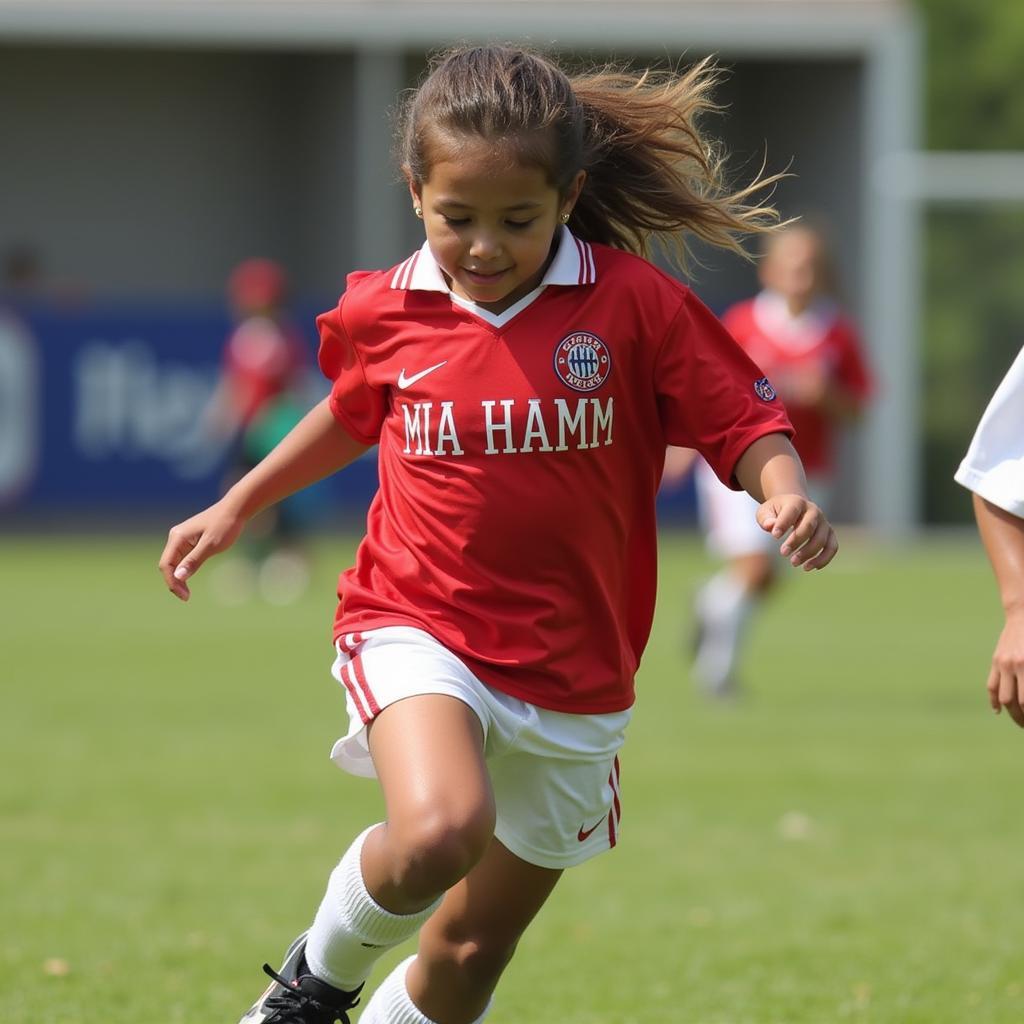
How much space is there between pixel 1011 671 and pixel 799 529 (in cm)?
51

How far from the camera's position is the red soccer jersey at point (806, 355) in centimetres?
1119

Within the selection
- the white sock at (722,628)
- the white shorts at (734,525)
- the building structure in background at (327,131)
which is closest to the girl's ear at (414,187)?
the white shorts at (734,525)

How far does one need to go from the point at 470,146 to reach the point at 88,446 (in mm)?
17198

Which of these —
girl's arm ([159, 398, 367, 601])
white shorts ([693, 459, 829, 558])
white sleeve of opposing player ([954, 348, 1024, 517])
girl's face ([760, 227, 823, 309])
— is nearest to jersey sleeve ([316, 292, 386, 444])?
girl's arm ([159, 398, 367, 601])

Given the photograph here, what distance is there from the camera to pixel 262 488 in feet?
14.5

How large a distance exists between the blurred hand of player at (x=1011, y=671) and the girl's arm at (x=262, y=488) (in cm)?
135

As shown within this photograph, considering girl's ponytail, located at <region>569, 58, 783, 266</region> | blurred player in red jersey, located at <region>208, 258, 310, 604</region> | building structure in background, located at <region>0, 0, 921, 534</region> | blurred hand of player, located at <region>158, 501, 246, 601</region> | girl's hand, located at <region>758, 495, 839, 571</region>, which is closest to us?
girl's hand, located at <region>758, 495, 839, 571</region>

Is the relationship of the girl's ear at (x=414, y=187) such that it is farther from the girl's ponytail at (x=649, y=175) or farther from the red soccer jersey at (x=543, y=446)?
the girl's ponytail at (x=649, y=175)

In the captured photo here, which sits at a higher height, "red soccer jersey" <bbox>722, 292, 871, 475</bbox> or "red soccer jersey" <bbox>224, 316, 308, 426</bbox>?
"red soccer jersey" <bbox>722, 292, 871, 475</bbox>

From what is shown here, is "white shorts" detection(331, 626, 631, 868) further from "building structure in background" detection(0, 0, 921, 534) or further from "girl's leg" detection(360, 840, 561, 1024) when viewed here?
"building structure in background" detection(0, 0, 921, 534)

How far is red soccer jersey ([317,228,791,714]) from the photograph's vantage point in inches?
161

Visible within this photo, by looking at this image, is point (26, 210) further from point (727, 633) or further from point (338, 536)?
point (727, 633)

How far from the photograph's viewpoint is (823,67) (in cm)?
2591

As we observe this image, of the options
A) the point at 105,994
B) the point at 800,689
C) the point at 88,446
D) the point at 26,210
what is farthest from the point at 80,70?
the point at 105,994
